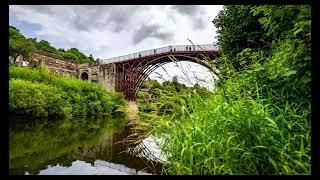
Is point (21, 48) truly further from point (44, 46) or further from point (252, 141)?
point (252, 141)

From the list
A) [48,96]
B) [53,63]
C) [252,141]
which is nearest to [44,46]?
[53,63]

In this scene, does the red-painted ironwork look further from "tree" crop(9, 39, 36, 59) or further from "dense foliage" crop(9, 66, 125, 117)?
"tree" crop(9, 39, 36, 59)

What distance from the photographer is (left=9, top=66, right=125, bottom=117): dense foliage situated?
8781mm

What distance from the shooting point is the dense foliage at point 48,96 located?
8781mm

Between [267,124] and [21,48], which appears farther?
[21,48]

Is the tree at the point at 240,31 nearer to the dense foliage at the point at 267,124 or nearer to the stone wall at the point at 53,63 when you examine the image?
the dense foliage at the point at 267,124

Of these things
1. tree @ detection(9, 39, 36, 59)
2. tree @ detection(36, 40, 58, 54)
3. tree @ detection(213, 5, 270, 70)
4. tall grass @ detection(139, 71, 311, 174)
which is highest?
tree @ detection(36, 40, 58, 54)

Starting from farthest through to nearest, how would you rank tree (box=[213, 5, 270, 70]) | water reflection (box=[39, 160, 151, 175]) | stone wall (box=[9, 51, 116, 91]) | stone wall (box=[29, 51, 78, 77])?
stone wall (box=[9, 51, 116, 91]) → stone wall (box=[29, 51, 78, 77]) → tree (box=[213, 5, 270, 70]) → water reflection (box=[39, 160, 151, 175])

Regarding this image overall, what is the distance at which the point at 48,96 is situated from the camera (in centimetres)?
1152

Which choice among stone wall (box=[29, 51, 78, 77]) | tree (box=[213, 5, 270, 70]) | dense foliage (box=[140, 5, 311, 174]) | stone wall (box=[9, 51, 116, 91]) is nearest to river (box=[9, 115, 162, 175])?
dense foliage (box=[140, 5, 311, 174])
